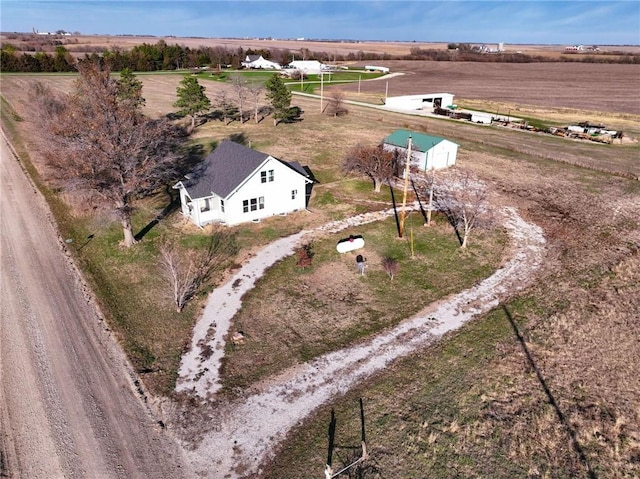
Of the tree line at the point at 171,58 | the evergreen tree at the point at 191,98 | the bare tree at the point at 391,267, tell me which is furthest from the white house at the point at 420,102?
the tree line at the point at 171,58

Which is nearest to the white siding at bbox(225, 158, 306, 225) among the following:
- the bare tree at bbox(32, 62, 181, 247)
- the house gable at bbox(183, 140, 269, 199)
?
the house gable at bbox(183, 140, 269, 199)

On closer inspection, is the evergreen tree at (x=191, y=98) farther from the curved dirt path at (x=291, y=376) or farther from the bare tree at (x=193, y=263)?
the curved dirt path at (x=291, y=376)

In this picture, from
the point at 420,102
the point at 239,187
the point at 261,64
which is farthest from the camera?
the point at 261,64

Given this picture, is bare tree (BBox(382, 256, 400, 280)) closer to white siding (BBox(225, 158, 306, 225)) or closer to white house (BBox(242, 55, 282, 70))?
white siding (BBox(225, 158, 306, 225))

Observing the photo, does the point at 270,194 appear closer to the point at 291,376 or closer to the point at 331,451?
the point at 291,376

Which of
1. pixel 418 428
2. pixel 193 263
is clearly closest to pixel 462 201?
pixel 193 263

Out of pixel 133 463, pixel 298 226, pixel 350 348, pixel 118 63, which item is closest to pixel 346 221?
pixel 298 226

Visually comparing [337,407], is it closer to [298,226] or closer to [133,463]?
[133,463]
